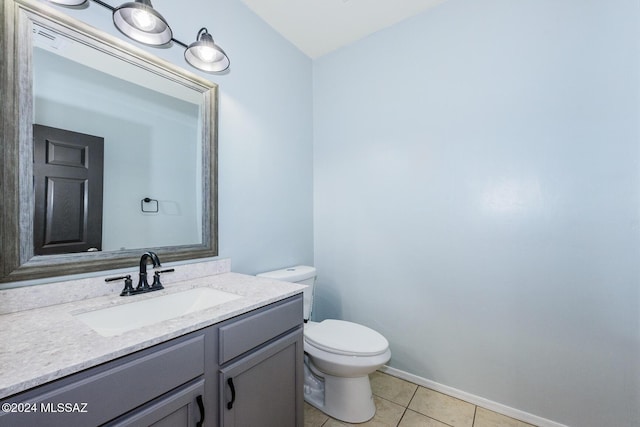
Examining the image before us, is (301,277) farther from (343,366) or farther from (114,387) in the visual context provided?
(114,387)

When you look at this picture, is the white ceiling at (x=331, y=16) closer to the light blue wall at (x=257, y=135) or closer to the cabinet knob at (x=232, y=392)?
the light blue wall at (x=257, y=135)

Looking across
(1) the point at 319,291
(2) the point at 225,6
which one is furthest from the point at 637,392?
(2) the point at 225,6

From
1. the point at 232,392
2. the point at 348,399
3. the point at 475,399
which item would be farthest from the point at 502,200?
the point at 232,392

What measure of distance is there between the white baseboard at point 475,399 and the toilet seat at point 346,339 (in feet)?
1.85

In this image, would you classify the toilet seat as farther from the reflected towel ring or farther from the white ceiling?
the white ceiling

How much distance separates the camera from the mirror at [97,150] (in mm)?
979

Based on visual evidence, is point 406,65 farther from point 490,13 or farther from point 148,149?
point 148,149

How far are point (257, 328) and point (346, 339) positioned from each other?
721 mm

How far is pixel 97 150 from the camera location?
1193 millimetres

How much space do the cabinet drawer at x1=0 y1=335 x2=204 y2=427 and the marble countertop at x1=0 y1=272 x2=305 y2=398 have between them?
0.10 feet

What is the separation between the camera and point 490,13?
65.7 inches

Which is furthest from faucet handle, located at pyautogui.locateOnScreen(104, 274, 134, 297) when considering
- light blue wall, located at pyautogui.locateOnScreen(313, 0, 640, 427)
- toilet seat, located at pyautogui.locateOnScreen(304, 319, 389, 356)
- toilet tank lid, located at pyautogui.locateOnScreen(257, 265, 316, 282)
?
light blue wall, located at pyautogui.locateOnScreen(313, 0, 640, 427)

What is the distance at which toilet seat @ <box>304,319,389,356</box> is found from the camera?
150 centimetres

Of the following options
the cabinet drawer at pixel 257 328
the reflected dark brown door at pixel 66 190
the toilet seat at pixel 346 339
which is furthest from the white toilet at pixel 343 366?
the reflected dark brown door at pixel 66 190
